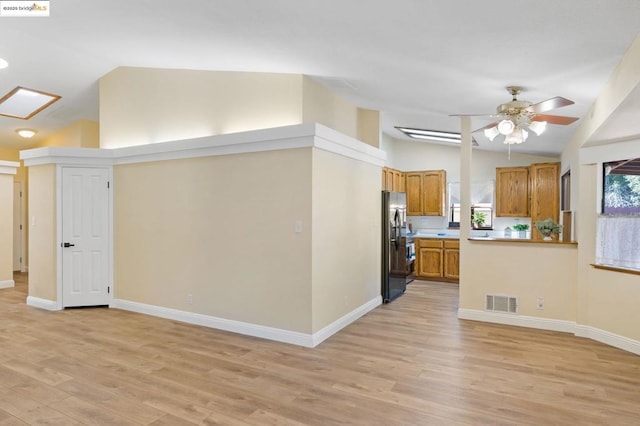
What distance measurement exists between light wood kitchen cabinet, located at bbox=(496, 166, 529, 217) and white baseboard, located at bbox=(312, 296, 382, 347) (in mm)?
3542

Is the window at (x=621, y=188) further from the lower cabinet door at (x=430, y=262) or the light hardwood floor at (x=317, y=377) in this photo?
the lower cabinet door at (x=430, y=262)

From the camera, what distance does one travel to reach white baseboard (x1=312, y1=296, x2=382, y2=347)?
4238mm

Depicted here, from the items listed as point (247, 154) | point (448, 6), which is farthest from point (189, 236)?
point (448, 6)

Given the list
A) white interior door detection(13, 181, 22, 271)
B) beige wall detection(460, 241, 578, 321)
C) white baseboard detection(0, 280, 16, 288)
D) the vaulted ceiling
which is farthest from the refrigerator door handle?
white interior door detection(13, 181, 22, 271)

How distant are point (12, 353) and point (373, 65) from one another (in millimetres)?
4735

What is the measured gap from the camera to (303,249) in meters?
4.18

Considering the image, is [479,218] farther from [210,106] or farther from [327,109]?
[210,106]

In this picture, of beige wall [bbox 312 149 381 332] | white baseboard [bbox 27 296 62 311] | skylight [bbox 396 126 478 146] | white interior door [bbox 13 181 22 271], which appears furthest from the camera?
white interior door [bbox 13 181 22 271]

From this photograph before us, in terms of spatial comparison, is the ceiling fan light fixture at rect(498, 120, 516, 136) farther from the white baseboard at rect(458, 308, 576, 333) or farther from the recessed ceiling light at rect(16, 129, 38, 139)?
the recessed ceiling light at rect(16, 129, 38, 139)

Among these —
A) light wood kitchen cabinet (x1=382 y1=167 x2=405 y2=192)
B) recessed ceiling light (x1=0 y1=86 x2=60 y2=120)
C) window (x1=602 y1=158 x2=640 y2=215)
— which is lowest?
window (x1=602 y1=158 x2=640 y2=215)

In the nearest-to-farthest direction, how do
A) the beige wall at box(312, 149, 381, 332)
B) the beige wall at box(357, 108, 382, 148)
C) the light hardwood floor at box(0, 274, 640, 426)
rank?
the light hardwood floor at box(0, 274, 640, 426) < the beige wall at box(312, 149, 381, 332) < the beige wall at box(357, 108, 382, 148)

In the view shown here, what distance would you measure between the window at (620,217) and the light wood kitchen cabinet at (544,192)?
2776 mm

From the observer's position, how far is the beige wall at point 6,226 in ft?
24.0

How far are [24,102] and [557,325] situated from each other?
29.0ft
